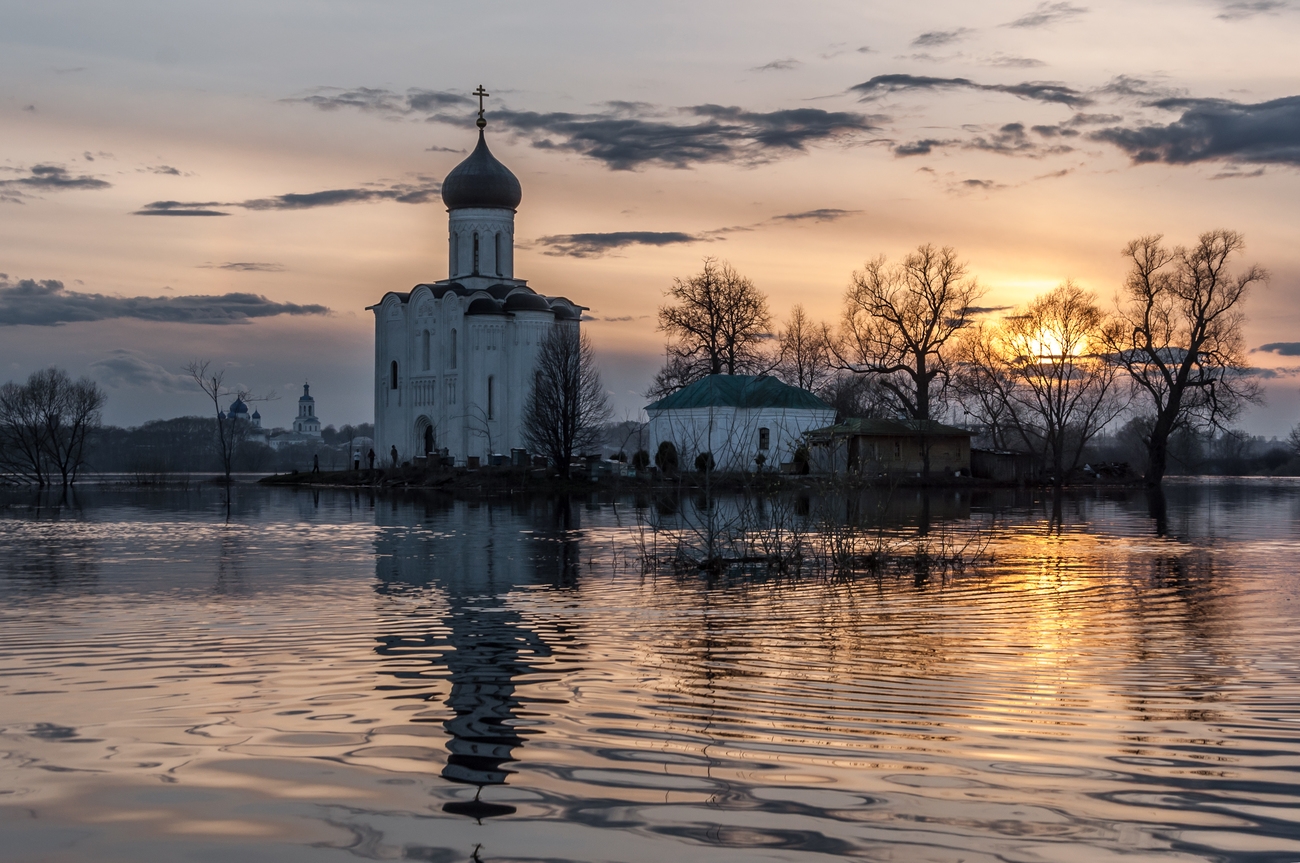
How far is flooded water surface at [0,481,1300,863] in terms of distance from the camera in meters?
5.08

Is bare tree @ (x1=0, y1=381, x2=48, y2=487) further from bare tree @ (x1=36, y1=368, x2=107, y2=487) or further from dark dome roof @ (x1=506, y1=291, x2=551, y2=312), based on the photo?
dark dome roof @ (x1=506, y1=291, x2=551, y2=312)

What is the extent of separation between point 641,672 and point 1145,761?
3663 mm

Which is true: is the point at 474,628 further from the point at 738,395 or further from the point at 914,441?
the point at 738,395

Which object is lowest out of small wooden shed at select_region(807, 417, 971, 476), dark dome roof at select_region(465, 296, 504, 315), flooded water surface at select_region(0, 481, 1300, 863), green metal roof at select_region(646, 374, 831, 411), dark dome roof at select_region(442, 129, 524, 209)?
flooded water surface at select_region(0, 481, 1300, 863)

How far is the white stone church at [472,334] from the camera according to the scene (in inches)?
2657

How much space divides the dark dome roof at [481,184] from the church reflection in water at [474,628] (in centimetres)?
4249

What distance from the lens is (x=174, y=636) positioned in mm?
10812

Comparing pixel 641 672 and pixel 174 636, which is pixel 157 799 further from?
pixel 174 636

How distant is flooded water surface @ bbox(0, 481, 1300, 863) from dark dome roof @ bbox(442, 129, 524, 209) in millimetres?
53760

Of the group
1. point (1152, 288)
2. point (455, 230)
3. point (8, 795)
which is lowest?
point (8, 795)

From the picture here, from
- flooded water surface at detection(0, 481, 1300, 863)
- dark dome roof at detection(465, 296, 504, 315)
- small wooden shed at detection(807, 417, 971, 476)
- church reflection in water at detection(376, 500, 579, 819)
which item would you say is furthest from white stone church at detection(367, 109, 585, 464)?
flooded water surface at detection(0, 481, 1300, 863)

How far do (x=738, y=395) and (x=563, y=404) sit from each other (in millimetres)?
8345

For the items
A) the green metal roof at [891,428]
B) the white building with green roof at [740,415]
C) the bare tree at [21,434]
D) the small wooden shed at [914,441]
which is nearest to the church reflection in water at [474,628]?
the green metal roof at [891,428]

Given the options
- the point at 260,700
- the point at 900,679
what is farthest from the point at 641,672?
the point at 260,700
